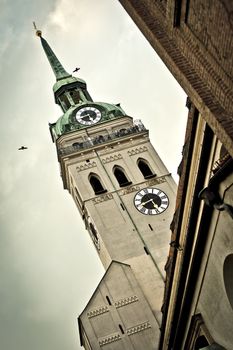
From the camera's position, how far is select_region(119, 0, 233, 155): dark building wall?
9.29m

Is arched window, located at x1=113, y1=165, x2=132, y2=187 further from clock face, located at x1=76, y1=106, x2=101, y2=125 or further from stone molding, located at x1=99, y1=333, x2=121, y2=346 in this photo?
stone molding, located at x1=99, y1=333, x2=121, y2=346

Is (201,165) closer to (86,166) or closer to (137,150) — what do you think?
(86,166)

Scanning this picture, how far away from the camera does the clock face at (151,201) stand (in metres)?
36.6

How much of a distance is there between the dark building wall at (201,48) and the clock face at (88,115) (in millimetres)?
32271

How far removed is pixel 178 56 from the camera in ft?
37.4

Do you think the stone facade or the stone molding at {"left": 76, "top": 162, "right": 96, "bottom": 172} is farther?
the stone molding at {"left": 76, "top": 162, "right": 96, "bottom": 172}

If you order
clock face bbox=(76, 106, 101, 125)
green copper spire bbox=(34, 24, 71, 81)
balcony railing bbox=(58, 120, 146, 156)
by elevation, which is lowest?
balcony railing bbox=(58, 120, 146, 156)

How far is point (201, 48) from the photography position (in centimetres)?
1039

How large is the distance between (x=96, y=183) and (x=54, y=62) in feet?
86.0

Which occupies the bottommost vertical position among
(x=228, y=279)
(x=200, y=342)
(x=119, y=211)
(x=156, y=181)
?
(x=200, y=342)

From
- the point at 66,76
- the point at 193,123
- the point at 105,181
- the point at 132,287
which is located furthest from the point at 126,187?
the point at 193,123

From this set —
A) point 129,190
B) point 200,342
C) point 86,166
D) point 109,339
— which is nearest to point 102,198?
point 129,190

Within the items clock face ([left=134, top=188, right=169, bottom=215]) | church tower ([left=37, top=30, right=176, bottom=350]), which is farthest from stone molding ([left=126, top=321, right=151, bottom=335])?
clock face ([left=134, top=188, right=169, bottom=215])

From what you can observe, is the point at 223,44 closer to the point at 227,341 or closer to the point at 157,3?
the point at 157,3
